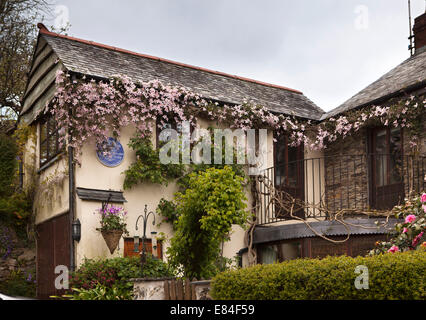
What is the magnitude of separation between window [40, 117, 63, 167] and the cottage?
29mm

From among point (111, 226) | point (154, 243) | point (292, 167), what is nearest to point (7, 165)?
point (111, 226)

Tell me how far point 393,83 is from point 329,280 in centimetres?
780

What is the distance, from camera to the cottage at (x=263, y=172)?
11164 mm

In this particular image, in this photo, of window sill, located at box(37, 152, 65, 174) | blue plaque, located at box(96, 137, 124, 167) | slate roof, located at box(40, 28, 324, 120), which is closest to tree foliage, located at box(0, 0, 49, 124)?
slate roof, located at box(40, 28, 324, 120)

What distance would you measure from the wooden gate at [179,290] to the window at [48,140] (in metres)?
4.52

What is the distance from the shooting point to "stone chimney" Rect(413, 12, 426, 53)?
15.1 meters

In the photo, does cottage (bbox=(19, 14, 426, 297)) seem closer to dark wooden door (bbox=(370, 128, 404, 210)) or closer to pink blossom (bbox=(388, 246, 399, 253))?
dark wooden door (bbox=(370, 128, 404, 210))

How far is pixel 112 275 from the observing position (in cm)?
985

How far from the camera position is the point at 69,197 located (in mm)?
11102

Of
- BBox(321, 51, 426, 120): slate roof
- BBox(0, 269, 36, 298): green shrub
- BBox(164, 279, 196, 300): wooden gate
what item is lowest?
Result: BBox(0, 269, 36, 298): green shrub

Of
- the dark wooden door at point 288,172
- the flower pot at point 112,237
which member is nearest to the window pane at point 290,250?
the dark wooden door at point 288,172

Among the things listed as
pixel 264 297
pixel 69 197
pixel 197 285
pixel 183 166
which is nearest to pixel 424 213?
pixel 264 297

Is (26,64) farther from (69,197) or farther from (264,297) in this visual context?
(264,297)

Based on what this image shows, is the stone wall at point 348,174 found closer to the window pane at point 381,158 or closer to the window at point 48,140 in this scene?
the window pane at point 381,158
